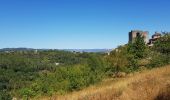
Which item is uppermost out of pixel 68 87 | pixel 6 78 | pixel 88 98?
pixel 88 98

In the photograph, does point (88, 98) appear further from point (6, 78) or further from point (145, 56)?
point (6, 78)

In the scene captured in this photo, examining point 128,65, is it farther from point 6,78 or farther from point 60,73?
point 6,78

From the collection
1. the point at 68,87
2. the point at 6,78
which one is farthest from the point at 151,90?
the point at 6,78

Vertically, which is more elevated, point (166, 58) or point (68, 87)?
point (166, 58)

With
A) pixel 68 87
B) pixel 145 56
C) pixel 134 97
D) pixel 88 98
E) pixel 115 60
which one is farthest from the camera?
pixel 145 56

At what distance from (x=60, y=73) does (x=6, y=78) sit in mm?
85170

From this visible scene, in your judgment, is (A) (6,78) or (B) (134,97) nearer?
(B) (134,97)

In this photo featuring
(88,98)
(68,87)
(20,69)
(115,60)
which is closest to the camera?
(88,98)

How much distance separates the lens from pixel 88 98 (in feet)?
29.0

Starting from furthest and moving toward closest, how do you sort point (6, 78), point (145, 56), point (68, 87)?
point (6, 78) → point (145, 56) → point (68, 87)

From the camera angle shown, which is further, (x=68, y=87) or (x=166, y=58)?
(x=166, y=58)

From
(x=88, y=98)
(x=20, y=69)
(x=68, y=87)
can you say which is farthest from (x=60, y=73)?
(x=20, y=69)

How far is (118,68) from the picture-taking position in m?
38.5

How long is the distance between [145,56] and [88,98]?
36.4 m
